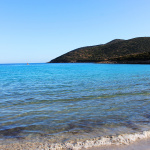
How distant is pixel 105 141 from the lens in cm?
444

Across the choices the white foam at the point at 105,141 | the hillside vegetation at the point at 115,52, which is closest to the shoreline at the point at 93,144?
the white foam at the point at 105,141

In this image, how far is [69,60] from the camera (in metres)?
147

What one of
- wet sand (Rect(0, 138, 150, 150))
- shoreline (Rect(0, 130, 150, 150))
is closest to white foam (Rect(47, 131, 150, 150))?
shoreline (Rect(0, 130, 150, 150))

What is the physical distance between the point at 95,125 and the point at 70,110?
2121 millimetres

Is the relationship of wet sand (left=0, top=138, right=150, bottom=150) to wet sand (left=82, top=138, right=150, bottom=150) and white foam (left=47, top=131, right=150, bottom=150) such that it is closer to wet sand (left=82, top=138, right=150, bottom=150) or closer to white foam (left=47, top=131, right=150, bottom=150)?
wet sand (left=82, top=138, right=150, bottom=150)

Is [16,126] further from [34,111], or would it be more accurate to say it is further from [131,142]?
[131,142]

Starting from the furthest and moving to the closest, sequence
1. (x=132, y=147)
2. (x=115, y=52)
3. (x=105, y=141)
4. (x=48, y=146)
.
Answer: (x=115, y=52) < (x=105, y=141) < (x=48, y=146) < (x=132, y=147)

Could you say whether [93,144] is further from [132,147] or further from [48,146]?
[48,146]

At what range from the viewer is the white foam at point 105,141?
4.20m

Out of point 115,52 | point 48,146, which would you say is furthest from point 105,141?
point 115,52

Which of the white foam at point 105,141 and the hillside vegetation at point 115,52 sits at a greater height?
the hillside vegetation at point 115,52

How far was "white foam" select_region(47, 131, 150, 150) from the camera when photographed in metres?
4.20

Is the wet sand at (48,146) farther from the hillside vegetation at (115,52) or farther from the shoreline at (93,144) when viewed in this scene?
the hillside vegetation at (115,52)

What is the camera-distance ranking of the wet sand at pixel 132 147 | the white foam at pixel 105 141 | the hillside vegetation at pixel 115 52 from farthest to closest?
the hillside vegetation at pixel 115 52
the white foam at pixel 105 141
the wet sand at pixel 132 147
